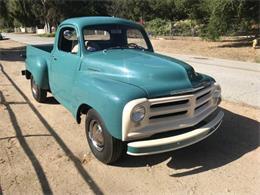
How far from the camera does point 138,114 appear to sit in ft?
13.3

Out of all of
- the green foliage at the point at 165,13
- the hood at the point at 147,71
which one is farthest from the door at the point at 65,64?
the green foliage at the point at 165,13

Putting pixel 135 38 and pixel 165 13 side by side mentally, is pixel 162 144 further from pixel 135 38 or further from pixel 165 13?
pixel 165 13

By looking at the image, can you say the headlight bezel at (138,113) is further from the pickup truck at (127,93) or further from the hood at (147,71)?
the hood at (147,71)

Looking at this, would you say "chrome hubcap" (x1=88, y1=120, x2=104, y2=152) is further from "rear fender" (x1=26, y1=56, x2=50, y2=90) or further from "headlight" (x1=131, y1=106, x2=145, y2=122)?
"rear fender" (x1=26, y1=56, x2=50, y2=90)

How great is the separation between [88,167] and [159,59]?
1.90m

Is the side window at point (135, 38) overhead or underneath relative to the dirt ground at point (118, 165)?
overhead

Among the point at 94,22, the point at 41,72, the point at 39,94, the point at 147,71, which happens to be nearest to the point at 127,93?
the point at 147,71

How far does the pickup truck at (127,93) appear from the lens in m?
4.09

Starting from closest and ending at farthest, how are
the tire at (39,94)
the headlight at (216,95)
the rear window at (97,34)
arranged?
1. the headlight at (216,95)
2. the rear window at (97,34)
3. the tire at (39,94)

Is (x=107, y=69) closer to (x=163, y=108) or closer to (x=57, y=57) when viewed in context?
(x=163, y=108)

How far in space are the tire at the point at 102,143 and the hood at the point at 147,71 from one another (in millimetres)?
658

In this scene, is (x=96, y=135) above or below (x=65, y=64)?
below

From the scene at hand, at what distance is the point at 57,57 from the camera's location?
6.31 m

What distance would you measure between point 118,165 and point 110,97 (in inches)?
41.3
